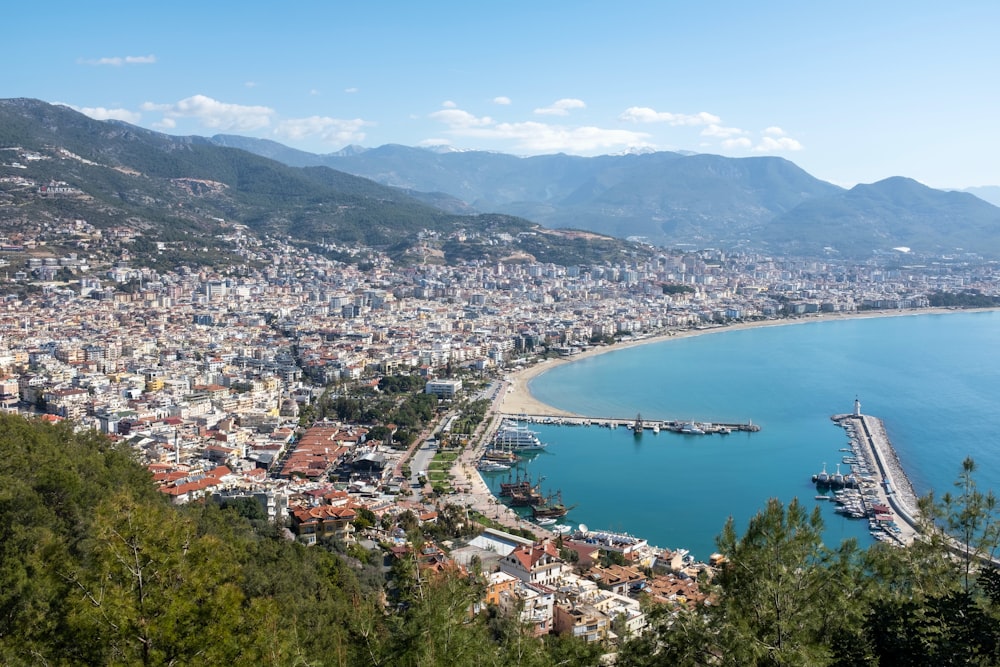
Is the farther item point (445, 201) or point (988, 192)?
point (988, 192)

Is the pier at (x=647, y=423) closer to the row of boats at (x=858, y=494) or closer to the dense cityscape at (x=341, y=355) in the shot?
the dense cityscape at (x=341, y=355)

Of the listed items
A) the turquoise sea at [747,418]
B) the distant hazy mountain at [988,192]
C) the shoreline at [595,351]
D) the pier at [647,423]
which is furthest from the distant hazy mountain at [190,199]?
the distant hazy mountain at [988,192]

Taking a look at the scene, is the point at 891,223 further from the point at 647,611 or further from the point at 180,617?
the point at 180,617

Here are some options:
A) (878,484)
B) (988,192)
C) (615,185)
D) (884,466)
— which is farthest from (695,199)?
(878,484)

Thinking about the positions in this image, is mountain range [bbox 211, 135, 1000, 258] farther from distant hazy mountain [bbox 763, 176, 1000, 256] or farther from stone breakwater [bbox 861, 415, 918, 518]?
stone breakwater [bbox 861, 415, 918, 518]

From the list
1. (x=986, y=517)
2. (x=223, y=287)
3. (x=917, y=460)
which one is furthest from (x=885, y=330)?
(x=986, y=517)

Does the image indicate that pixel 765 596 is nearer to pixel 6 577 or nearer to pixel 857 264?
pixel 6 577
